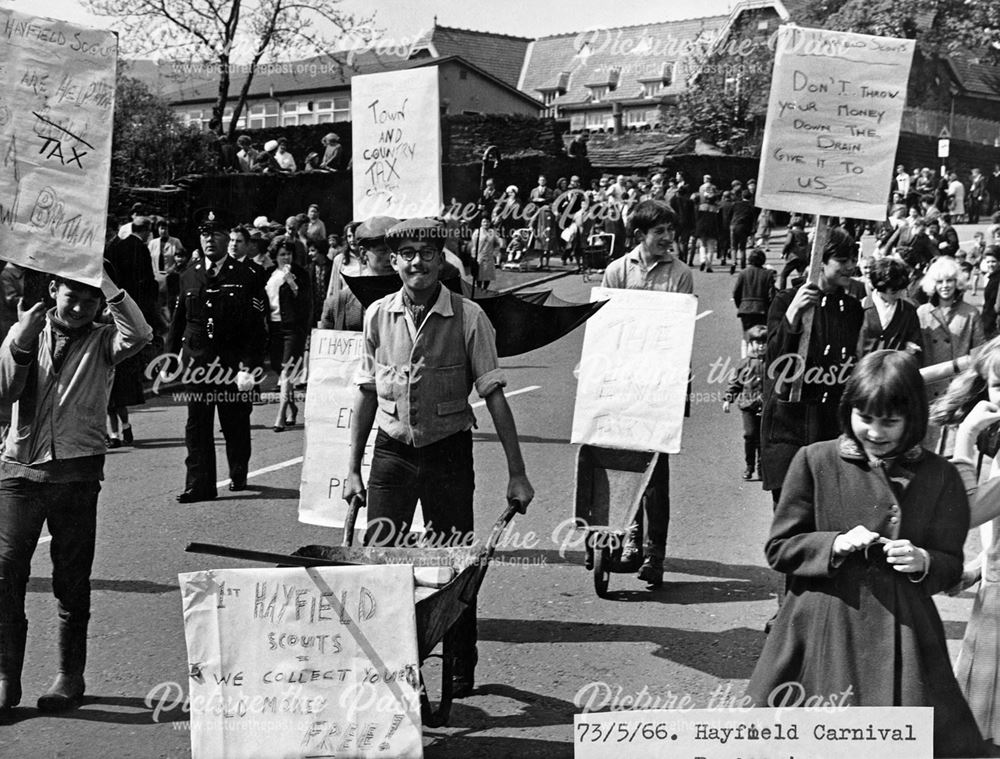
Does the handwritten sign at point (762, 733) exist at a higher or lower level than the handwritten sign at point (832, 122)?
lower

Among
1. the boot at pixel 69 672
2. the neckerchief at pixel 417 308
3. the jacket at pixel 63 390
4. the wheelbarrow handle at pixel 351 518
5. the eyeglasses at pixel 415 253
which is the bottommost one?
the boot at pixel 69 672

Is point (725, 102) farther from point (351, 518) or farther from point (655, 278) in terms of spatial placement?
point (351, 518)

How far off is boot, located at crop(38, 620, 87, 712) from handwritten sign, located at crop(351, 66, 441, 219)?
8.46ft

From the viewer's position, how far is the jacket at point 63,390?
5.54 metres

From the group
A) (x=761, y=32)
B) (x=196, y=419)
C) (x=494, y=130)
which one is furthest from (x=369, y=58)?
(x=196, y=419)

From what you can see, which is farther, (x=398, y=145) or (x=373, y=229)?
(x=398, y=145)

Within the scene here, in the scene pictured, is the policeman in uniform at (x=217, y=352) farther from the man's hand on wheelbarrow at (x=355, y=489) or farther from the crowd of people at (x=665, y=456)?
the man's hand on wheelbarrow at (x=355, y=489)

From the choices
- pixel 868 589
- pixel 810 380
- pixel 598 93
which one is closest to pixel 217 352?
pixel 810 380

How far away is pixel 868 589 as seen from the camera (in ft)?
12.0

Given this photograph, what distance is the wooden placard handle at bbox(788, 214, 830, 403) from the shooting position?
6.52 m

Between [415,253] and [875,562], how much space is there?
243cm

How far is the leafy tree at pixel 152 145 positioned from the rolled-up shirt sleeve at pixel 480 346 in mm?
24196

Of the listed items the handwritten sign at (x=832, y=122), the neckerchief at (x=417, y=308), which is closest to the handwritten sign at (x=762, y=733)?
the neckerchief at (x=417, y=308)

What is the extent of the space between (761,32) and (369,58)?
58.4 feet
